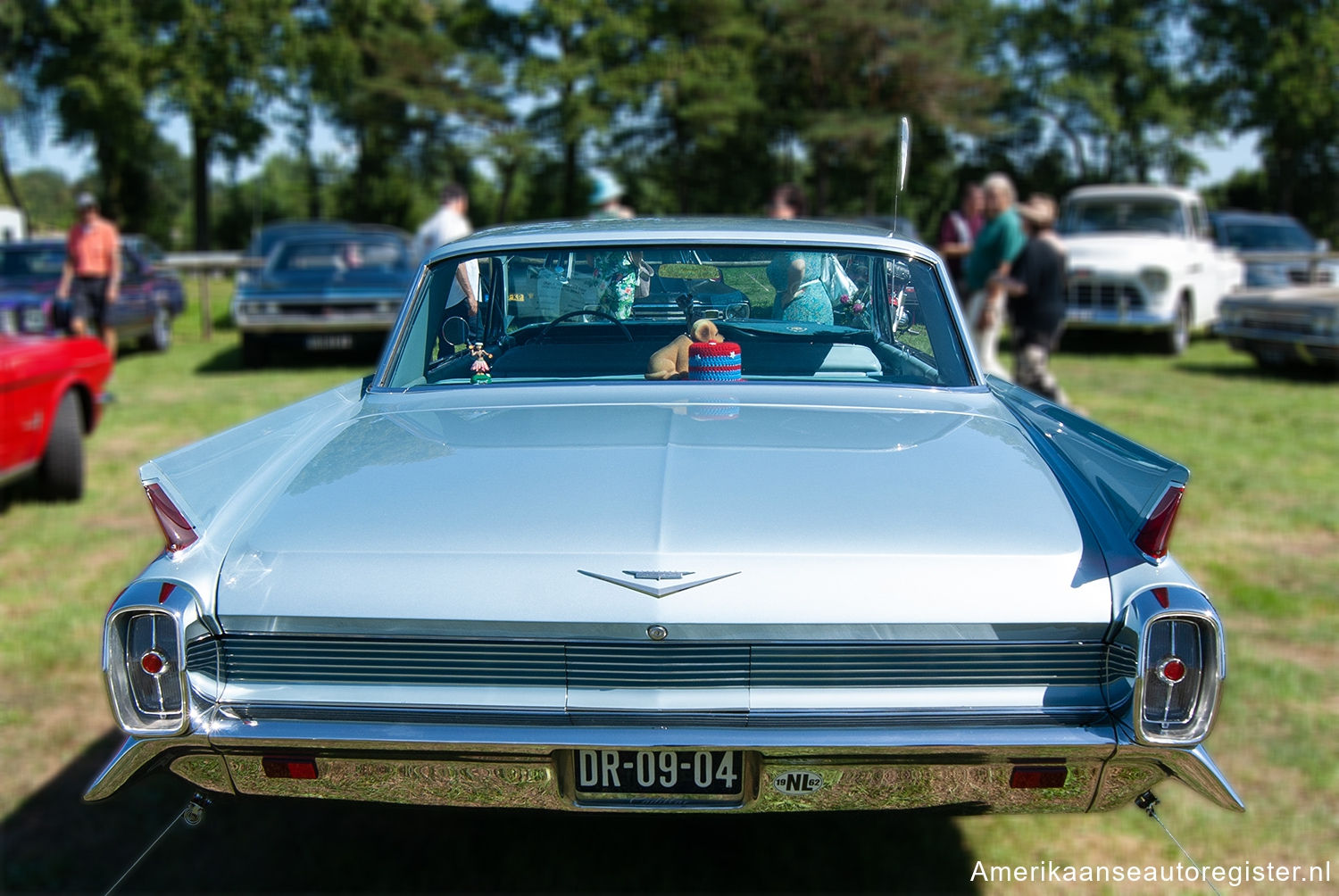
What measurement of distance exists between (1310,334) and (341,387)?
10.3 m

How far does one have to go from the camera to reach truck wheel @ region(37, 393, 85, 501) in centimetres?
621

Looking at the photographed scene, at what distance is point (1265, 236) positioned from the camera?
1661 centimetres

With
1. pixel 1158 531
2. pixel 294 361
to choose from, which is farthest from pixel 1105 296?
pixel 1158 531

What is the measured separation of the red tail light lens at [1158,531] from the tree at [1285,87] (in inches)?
1385

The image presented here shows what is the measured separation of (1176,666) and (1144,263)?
11904 mm

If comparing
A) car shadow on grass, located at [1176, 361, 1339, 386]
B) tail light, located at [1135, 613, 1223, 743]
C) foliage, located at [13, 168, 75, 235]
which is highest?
foliage, located at [13, 168, 75, 235]

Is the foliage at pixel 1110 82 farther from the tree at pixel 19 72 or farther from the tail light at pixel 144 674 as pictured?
the tail light at pixel 144 674

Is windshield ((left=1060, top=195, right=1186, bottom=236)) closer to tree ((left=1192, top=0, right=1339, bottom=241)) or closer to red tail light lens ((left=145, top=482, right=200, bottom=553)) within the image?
red tail light lens ((left=145, top=482, right=200, bottom=553))

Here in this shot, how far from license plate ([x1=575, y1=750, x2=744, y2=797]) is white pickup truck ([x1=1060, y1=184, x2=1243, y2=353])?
39.0 ft

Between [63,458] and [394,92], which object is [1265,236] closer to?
[63,458]

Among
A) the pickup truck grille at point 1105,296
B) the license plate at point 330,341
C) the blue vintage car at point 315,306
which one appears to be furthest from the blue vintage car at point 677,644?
the pickup truck grille at point 1105,296

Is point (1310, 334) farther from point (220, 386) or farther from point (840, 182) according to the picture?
point (840, 182)

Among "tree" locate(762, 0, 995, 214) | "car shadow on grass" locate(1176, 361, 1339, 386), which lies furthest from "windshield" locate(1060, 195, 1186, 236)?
"tree" locate(762, 0, 995, 214)

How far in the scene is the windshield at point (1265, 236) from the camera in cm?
1645
